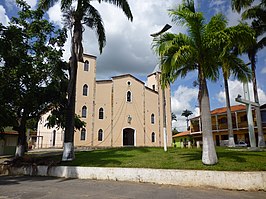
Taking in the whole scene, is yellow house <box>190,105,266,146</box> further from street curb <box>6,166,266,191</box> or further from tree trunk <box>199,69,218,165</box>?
street curb <box>6,166,266,191</box>

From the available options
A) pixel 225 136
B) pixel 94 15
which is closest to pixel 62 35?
pixel 94 15

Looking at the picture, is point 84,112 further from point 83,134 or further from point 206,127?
point 206,127

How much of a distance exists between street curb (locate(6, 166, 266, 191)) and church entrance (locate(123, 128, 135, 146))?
20529 mm

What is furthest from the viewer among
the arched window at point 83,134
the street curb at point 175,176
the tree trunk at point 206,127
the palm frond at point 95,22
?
the arched window at point 83,134

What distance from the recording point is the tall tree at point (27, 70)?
1448 centimetres

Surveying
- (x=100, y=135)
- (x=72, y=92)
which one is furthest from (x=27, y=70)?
(x=100, y=135)

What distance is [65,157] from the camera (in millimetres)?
13617

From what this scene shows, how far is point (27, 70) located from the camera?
587 inches

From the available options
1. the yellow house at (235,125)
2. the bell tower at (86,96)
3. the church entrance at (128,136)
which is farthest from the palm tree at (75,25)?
the yellow house at (235,125)

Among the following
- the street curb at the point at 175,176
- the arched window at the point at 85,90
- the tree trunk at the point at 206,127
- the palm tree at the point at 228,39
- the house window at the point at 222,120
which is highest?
the arched window at the point at 85,90

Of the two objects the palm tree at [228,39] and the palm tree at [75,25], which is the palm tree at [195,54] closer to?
the palm tree at [228,39]

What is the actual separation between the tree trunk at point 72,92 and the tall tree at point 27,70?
2523 mm

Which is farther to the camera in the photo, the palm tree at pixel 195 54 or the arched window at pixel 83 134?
the arched window at pixel 83 134

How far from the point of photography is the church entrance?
32.9m
